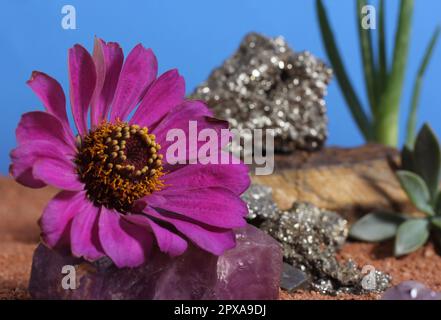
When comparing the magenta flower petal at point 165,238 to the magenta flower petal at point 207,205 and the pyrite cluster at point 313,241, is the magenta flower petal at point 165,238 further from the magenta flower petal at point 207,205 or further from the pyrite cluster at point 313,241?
the pyrite cluster at point 313,241

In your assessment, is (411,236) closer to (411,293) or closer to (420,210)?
(420,210)

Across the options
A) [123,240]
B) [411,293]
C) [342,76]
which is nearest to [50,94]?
[123,240]


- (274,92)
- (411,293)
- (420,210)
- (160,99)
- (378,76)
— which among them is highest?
(378,76)

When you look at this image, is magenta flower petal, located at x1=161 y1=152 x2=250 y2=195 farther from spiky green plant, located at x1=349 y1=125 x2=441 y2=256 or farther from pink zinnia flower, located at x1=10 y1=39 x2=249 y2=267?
spiky green plant, located at x1=349 y1=125 x2=441 y2=256

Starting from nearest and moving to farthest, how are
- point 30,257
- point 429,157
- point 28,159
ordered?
1. point 28,159
2. point 30,257
3. point 429,157

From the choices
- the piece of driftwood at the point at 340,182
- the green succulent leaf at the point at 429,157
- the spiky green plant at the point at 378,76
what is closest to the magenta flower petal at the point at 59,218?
the piece of driftwood at the point at 340,182
